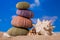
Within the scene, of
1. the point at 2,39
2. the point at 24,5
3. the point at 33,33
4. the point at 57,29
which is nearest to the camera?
the point at 2,39

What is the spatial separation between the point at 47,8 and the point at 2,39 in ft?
4.33

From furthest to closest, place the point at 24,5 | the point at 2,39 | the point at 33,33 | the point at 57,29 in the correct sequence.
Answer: the point at 57,29, the point at 24,5, the point at 33,33, the point at 2,39

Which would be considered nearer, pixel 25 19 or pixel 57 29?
pixel 25 19

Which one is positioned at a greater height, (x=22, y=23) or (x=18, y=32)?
(x=22, y=23)

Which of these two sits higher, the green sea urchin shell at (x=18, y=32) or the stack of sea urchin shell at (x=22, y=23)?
the stack of sea urchin shell at (x=22, y=23)

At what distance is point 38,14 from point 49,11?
0.64 ft

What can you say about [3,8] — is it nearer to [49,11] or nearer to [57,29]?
[49,11]

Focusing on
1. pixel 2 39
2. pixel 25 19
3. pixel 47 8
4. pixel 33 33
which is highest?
pixel 47 8

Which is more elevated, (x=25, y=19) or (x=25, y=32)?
(x=25, y=19)

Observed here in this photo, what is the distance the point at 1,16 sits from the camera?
3023 millimetres

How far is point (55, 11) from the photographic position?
3.05 meters

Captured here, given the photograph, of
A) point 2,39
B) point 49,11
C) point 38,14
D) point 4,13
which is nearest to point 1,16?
point 4,13

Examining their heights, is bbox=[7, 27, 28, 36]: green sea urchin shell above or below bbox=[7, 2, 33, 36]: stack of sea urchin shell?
below

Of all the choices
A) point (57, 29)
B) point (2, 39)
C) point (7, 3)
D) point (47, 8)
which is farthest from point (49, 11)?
point (2, 39)
